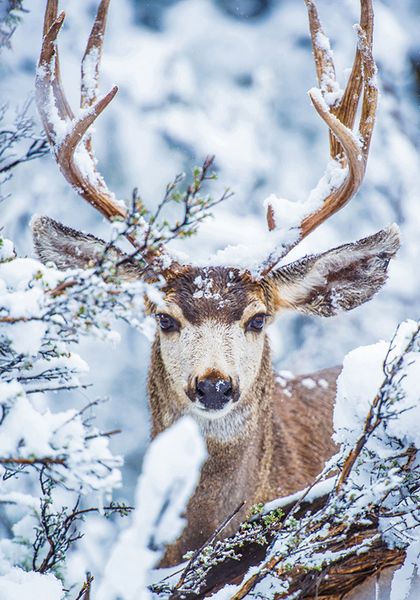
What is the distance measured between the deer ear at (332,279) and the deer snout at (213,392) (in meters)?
1.02

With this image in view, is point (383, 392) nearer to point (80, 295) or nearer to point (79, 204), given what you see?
point (80, 295)

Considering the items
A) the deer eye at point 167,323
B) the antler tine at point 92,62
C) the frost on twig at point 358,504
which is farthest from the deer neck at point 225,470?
the antler tine at point 92,62

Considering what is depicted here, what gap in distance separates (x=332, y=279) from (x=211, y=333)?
1.07 m

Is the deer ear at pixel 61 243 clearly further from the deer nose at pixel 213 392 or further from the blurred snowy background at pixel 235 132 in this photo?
the blurred snowy background at pixel 235 132

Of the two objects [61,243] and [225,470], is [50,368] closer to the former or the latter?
[61,243]

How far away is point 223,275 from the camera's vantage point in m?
3.11

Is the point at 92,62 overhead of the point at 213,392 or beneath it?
overhead

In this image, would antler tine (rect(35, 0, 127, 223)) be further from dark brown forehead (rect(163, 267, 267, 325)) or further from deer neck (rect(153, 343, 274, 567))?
deer neck (rect(153, 343, 274, 567))

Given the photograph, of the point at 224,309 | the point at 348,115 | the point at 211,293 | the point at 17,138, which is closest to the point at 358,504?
the point at 224,309

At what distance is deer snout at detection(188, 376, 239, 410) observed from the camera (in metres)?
2.60

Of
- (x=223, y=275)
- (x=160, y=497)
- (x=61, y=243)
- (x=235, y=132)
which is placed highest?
(x=235, y=132)

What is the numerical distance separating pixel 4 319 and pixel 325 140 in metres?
6.83

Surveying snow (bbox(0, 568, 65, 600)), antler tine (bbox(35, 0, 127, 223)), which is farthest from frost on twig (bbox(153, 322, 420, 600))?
antler tine (bbox(35, 0, 127, 223))

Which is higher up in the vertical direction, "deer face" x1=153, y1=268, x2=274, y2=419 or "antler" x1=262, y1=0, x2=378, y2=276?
"antler" x1=262, y1=0, x2=378, y2=276
